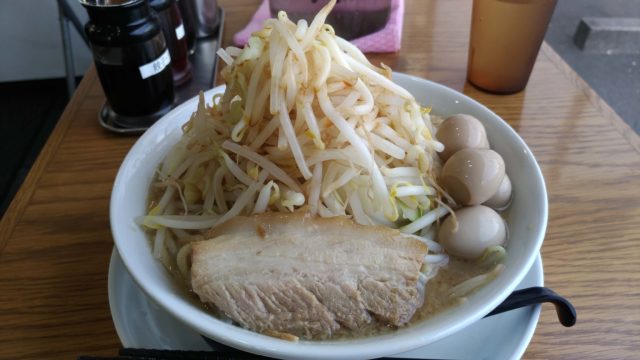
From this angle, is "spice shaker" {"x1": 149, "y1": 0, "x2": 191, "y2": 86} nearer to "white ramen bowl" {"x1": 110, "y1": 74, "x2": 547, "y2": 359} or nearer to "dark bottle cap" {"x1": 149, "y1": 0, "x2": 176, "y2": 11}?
"dark bottle cap" {"x1": 149, "y1": 0, "x2": 176, "y2": 11}

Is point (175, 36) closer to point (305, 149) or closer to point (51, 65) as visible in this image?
point (305, 149)

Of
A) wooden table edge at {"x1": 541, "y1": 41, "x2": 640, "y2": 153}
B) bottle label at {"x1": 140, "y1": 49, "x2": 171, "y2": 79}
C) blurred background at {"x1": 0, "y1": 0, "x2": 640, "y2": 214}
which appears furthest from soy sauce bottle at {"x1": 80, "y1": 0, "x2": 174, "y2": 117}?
blurred background at {"x1": 0, "y1": 0, "x2": 640, "y2": 214}

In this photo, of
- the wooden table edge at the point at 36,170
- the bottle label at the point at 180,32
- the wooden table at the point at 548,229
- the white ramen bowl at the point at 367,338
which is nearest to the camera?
the white ramen bowl at the point at 367,338

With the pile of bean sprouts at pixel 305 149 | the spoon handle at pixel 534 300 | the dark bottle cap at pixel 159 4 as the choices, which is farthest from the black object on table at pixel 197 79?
the spoon handle at pixel 534 300

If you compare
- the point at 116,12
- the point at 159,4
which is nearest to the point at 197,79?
the point at 159,4

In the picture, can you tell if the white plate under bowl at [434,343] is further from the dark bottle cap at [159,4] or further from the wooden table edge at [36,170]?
the dark bottle cap at [159,4]

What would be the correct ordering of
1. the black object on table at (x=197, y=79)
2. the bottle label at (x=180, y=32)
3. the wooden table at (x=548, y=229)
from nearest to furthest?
the wooden table at (x=548, y=229) → the black object on table at (x=197, y=79) → the bottle label at (x=180, y=32)

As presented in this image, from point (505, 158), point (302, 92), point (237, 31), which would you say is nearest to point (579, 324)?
point (505, 158)
